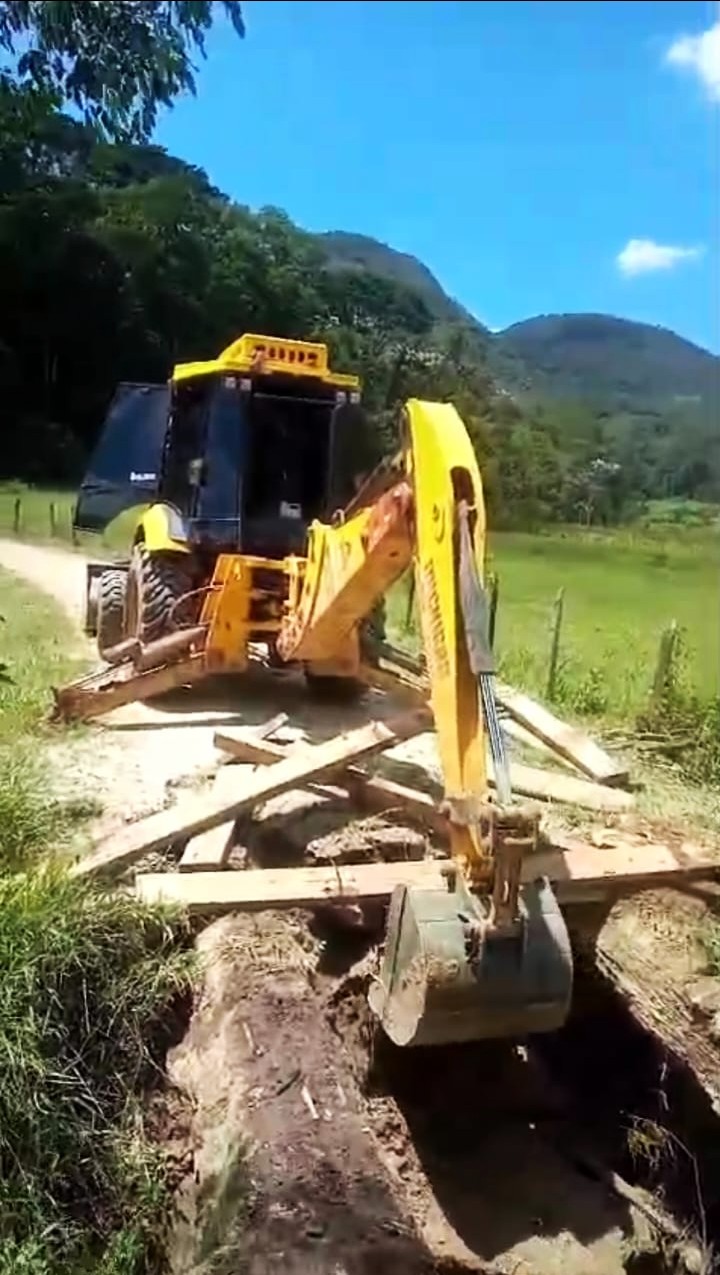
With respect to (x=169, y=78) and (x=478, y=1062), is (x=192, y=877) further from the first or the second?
(x=169, y=78)

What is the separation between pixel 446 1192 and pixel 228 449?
3.34m

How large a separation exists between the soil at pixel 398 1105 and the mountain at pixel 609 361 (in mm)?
1889

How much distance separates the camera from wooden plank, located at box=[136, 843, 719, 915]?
404 centimetres

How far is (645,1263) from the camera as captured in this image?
3674mm

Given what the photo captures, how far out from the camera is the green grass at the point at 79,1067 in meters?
3.25

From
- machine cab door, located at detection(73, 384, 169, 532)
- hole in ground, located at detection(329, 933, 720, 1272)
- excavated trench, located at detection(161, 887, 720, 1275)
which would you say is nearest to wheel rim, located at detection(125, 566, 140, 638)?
machine cab door, located at detection(73, 384, 169, 532)

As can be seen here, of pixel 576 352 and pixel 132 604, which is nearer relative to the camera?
pixel 576 352

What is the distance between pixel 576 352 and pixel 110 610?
2.54 metres

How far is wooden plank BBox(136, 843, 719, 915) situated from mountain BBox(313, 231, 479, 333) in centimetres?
193

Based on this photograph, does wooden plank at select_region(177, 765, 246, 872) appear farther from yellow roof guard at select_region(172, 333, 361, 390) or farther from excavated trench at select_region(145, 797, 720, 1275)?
yellow roof guard at select_region(172, 333, 361, 390)

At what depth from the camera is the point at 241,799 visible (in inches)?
183

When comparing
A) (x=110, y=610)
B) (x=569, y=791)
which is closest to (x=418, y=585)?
(x=569, y=791)

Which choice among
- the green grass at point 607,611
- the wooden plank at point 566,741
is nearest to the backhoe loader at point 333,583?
the wooden plank at point 566,741

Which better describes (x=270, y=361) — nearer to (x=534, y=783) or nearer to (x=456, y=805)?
(x=534, y=783)
